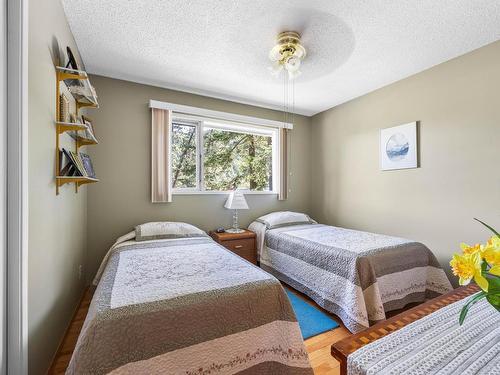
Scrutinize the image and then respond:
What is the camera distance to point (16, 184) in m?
1.08

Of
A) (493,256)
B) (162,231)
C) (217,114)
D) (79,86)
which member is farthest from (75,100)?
(493,256)

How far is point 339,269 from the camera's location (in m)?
2.13

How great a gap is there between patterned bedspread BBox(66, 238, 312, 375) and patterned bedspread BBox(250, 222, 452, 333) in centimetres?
81

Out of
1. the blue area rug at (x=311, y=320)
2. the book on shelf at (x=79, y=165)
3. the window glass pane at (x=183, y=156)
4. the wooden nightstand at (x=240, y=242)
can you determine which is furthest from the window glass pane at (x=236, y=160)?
the blue area rug at (x=311, y=320)

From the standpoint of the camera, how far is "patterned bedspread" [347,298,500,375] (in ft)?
2.10

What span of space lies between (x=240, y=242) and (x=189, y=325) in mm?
1827

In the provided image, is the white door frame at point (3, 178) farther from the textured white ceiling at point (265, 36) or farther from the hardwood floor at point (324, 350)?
the hardwood floor at point (324, 350)

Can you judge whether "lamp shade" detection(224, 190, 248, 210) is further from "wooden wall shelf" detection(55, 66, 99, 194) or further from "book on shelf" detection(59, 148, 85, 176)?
"book on shelf" detection(59, 148, 85, 176)

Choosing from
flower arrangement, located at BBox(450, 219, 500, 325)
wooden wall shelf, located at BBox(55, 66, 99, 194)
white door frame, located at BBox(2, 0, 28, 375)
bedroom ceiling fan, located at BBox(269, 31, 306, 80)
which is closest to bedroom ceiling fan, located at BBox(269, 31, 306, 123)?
bedroom ceiling fan, located at BBox(269, 31, 306, 80)

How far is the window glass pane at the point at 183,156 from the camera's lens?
319cm

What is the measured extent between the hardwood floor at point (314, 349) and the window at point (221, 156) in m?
1.70

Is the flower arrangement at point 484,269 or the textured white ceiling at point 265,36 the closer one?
the flower arrangement at point 484,269

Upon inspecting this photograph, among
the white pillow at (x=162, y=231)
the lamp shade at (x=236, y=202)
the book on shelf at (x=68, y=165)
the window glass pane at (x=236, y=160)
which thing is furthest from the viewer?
the window glass pane at (x=236, y=160)

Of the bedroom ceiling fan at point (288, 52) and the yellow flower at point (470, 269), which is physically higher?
the bedroom ceiling fan at point (288, 52)
